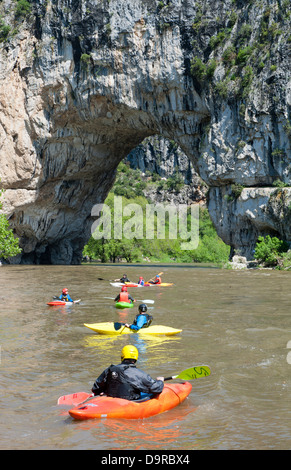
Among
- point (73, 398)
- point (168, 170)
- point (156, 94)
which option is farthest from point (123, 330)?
point (168, 170)

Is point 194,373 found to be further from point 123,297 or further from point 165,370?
point 123,297

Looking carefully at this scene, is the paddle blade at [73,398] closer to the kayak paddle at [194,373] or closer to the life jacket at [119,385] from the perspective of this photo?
the life jacket at [119,385]

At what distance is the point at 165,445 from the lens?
4.83 meters

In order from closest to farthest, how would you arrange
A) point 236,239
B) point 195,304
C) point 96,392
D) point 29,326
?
point 96,392 < point 29,326 < point 195,304 < point 236,239

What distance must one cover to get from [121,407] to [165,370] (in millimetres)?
2097

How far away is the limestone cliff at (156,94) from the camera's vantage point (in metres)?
28.8

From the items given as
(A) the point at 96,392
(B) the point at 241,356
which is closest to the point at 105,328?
(B) the point at 241,356

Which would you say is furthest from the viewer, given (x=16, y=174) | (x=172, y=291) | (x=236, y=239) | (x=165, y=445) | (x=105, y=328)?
(x=16, y=174)

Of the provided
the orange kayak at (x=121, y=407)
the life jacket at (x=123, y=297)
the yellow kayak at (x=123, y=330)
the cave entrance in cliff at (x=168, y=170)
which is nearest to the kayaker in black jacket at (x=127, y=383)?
the orange kayak at (x=121, y=407)

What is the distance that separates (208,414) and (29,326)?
21.5ft

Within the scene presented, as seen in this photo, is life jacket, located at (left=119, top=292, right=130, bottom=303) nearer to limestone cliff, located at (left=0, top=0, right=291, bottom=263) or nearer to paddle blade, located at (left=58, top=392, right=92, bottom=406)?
paddle blade, located at (left=58, top=392, right=92, bottom=406)

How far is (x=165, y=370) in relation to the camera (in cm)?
759

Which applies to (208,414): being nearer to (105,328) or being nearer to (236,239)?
(105,328)

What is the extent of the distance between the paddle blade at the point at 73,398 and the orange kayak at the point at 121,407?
0.27m
